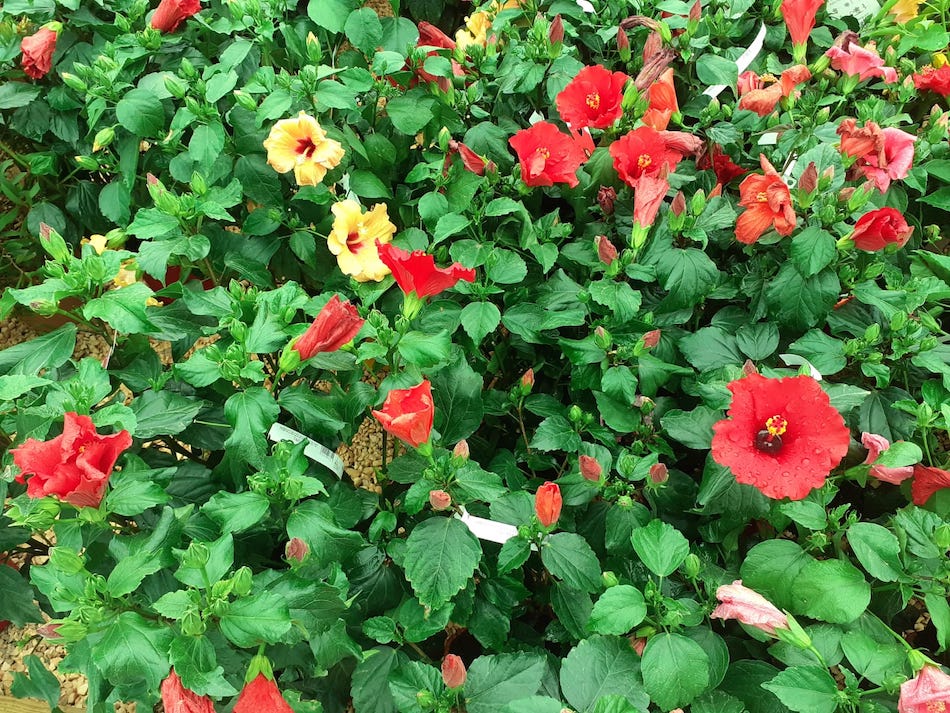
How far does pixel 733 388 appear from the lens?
101 cm

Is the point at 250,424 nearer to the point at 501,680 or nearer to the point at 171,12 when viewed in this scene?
the point at 501,680

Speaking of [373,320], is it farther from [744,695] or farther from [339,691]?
[744,695]

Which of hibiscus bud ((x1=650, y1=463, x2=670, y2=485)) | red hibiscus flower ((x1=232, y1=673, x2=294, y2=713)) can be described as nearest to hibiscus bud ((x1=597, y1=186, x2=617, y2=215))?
hibiscus bud ((x1=650, y1=463, x2=670, y2=485))

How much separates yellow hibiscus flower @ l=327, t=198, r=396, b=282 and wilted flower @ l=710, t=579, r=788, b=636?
0.77 m

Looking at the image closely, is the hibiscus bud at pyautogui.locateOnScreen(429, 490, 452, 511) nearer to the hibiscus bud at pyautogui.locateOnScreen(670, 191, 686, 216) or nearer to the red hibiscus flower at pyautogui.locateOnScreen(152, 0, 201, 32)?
the hibiscus bud at pyautogui.locateOnScreen(670, 191, 686, 216)

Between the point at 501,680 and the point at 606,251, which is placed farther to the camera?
the point at 606,251

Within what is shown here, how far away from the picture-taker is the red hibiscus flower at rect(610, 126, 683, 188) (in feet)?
4.18

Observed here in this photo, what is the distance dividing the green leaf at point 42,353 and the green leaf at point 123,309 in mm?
109

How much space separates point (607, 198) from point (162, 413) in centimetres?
86

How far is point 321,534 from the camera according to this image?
993 millimetres

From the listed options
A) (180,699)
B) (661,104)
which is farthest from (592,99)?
(180,699)

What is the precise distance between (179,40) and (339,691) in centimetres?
135

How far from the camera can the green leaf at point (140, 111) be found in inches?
55.3

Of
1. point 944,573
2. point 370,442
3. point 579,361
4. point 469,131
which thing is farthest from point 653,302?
point 370,442
